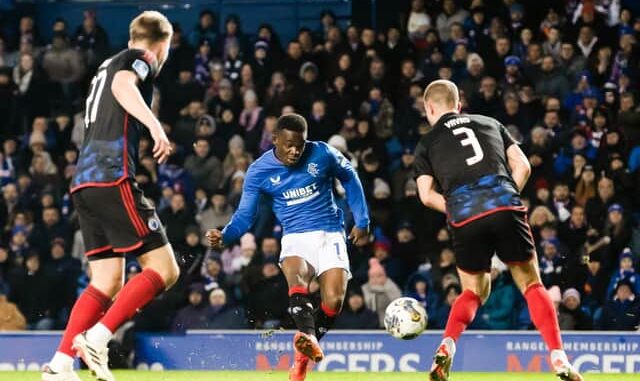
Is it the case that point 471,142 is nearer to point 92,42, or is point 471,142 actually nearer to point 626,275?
point 626,275

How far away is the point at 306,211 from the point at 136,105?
259cm

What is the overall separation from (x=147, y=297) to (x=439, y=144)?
7.16ft

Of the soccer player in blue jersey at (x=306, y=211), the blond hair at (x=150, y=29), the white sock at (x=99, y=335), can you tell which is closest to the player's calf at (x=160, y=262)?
the white sock at (x=99, y=335)

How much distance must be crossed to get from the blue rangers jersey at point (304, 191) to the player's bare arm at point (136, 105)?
234cm

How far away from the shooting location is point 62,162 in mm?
16641

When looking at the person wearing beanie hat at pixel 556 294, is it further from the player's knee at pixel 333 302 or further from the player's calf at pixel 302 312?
the player's calf at pixel 302 312

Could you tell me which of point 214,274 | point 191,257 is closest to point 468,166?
point 214,274

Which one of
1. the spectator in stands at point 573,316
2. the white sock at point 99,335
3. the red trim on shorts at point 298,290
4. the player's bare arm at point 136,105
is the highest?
the player's bare arm at point 136,105

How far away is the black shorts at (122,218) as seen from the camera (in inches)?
293

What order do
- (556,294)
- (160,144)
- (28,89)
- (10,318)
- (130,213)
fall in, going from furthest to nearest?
(28,89) < (10,318) < (556,294) < (130,213) < (160,144)

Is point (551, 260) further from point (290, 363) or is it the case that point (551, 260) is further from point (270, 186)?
point (270, 186)

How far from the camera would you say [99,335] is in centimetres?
729

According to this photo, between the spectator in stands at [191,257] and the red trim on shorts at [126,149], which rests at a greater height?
the red trim on shorts at [126,149]

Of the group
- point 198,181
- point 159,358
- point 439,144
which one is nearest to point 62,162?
point 198,181
